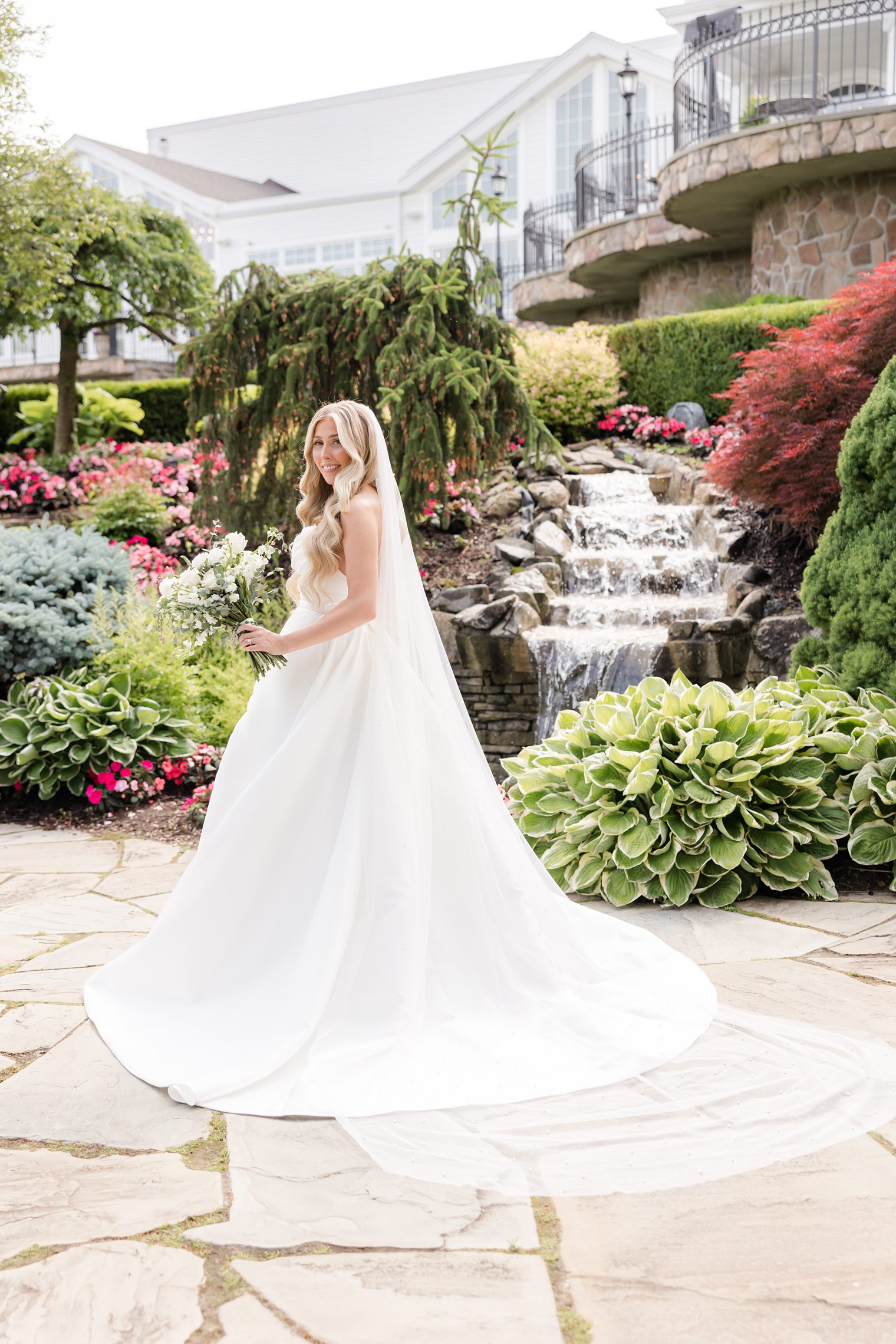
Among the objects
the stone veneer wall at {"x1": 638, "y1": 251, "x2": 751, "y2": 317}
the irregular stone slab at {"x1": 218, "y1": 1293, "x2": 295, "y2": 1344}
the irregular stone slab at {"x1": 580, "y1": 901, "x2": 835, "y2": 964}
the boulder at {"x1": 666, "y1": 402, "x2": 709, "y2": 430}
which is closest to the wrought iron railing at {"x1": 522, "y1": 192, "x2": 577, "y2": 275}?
the stone veneer wall at {"x1": 638, "y1": 251, "x2": 751, "y2": 317}

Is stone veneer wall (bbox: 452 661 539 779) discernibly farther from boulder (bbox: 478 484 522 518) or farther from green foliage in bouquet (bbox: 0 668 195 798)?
boulder (bbox: 478 484 522 518)

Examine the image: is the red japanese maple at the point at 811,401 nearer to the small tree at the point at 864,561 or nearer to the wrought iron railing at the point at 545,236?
the small tree at the point at 864,561

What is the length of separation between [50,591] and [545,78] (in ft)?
70.7

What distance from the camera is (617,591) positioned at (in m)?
10.1

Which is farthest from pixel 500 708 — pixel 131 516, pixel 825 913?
pixel 131 516

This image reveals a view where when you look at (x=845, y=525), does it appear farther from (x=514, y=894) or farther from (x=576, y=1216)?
(x=576, y=1216)

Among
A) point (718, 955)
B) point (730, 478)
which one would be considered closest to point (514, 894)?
point (718, 955)

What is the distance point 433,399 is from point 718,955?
5.74 metres

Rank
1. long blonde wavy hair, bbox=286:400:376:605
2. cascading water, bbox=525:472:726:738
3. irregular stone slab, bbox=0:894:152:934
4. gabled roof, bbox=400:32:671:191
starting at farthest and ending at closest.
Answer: gabled roof, bbox=400:32:671:191 → cascading water, bbox=525:472:726:738 → irregular stone slab, bbox=0:894:152:934 → long blonde wavy hair, bbox=286:400:376:605

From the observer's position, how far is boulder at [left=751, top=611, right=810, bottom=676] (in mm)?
8125

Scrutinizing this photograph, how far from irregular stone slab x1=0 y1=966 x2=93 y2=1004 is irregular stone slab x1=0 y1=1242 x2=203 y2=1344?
161 cm

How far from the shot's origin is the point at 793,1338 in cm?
196

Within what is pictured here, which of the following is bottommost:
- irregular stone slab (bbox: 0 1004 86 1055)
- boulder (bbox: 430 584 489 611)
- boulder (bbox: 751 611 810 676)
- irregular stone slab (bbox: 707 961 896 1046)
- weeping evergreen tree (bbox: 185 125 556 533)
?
irregular stone slab (bbox: 0 1004 86 1055)

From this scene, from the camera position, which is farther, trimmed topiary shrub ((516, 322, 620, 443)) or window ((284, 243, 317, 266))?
window ((284, 243, 317, 266))
